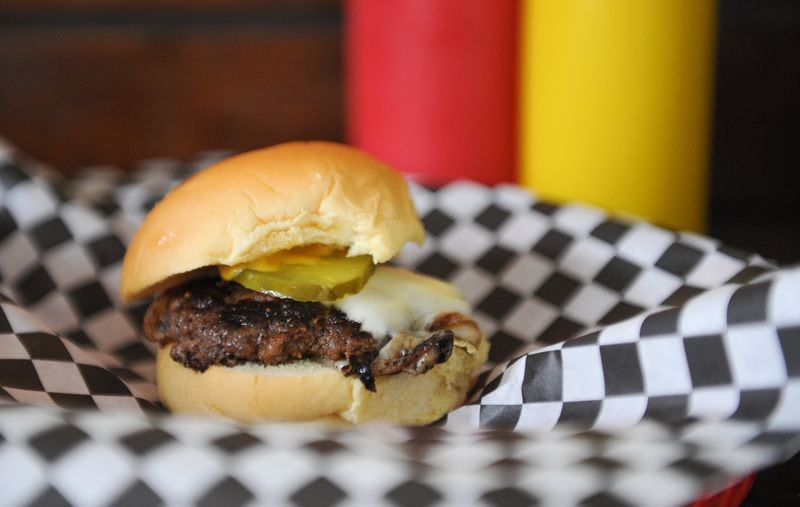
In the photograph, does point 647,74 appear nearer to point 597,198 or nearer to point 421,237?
point 597,198

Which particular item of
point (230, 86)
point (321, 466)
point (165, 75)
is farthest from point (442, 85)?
point (321, 466)

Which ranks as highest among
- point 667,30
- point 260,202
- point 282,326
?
point 667,30

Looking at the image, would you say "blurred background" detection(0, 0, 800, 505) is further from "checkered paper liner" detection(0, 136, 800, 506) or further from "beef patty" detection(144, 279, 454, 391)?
"beef patty" detection(144, 279, 454, 391)

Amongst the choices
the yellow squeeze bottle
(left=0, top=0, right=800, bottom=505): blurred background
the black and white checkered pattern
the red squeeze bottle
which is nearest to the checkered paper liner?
the black and white checkered pattern

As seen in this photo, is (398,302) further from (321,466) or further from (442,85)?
(442,85)

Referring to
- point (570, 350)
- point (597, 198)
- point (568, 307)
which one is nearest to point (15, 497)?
point (570, 350)

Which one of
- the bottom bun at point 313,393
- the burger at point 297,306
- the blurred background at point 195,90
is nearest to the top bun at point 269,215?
the burger at point 297,306

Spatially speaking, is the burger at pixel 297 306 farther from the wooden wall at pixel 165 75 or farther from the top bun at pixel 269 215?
the wooden wall at pixel 165 75
